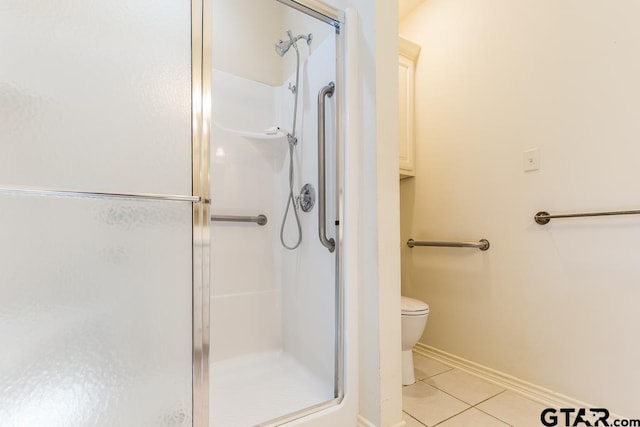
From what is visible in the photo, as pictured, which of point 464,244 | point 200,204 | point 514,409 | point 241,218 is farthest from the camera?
point 241,218

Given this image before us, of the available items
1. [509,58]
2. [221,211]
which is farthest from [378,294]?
[509,58]

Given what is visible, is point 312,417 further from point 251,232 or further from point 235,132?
point 235,132

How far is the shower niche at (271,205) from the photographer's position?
1.38 metres

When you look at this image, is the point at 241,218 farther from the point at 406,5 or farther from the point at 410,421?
the point at 406,5

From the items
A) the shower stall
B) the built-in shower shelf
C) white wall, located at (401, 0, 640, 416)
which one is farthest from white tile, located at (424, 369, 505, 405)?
the built-in shower shelf

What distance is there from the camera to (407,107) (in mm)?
2037

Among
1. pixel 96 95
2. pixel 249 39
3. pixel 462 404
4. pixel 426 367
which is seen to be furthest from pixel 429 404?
pixel 249 39

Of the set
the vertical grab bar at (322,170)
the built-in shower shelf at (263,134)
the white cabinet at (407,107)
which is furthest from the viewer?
the white cabinet at (407,107)

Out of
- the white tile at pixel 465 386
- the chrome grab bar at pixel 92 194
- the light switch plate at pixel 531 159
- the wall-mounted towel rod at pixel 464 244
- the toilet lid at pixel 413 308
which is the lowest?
the white tile at pixel 465 386

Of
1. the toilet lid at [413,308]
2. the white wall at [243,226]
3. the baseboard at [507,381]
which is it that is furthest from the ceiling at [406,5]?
the baseboard at [507,381]

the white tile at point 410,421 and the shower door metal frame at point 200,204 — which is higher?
the shower door metal frame at point 200,204

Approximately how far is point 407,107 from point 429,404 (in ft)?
5.73

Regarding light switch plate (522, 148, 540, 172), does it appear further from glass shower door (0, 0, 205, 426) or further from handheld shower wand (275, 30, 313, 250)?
glass shower door (0, 0, 205, 426)

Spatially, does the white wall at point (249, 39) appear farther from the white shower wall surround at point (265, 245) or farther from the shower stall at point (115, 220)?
the shower stall at point (115, 220)
